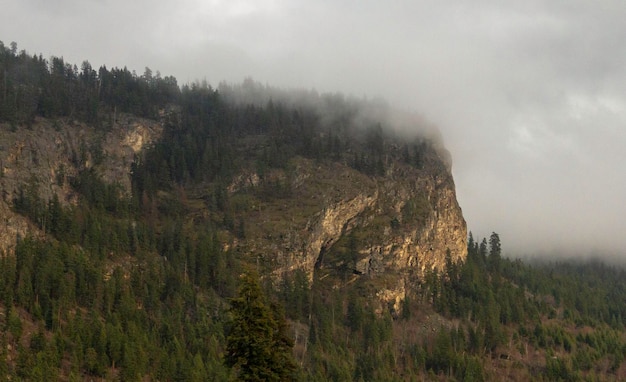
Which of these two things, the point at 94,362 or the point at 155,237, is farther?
the point at 155,237

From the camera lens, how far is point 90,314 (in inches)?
5256

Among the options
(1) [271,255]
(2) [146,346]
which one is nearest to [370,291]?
(1) [271,255]

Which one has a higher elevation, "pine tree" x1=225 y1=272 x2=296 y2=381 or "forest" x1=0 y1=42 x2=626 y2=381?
"pine tree" x1=225 y1=272 x2=296 y2=381

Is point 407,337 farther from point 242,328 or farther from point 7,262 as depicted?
point 242,328

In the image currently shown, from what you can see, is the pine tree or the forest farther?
the forest

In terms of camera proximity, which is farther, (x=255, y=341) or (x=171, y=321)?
(x=171, y=321)

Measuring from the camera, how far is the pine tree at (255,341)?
118ft

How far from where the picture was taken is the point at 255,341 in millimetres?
35906

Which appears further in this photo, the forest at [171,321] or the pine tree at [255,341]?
the forest at [171,321]

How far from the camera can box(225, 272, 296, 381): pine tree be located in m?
35.9

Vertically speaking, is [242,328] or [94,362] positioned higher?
[242,328]

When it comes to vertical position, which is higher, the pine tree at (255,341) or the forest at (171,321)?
the pine tree at (255,341)

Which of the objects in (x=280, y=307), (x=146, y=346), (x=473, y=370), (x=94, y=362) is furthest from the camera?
(x=473, y=370)

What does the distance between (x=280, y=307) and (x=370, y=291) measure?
163m
